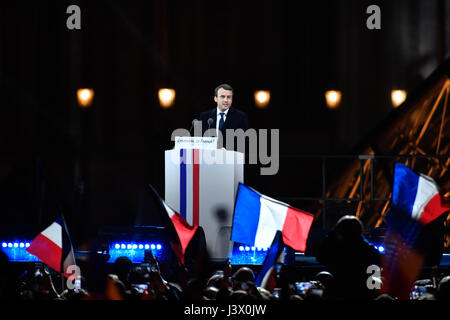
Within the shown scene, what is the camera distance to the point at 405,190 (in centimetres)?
725

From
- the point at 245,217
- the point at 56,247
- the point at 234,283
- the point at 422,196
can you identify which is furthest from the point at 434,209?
the point at 56,247

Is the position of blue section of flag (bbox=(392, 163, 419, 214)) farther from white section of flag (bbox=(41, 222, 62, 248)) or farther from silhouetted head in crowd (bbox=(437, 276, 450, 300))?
white section of flag (bbox=(41, 222, 62, 248))

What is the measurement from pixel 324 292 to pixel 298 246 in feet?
5.63

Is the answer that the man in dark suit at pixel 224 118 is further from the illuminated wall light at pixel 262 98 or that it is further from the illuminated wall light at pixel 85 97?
the illuminated wall light at pixel 85 97

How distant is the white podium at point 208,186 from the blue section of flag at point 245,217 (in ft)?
4.27

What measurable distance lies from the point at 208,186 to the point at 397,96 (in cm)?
1137

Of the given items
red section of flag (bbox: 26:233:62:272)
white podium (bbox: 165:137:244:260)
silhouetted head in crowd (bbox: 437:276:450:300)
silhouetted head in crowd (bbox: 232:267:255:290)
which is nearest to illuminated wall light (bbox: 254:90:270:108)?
white podium (bbox: 165:137:244:260)

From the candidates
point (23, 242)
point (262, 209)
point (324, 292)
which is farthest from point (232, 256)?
point (324, 292)

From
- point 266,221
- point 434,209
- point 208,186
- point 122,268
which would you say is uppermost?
point 434,209

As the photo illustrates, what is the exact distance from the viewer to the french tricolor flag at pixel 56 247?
309 inches

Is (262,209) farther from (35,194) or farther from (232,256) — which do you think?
(35,194)

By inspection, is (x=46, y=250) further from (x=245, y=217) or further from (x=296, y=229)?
(x=296, y=229)

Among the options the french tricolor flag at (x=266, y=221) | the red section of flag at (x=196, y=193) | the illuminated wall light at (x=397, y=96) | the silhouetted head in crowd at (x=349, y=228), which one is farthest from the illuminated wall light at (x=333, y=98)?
the silhouetted head in crowd at (x=349, y=228)

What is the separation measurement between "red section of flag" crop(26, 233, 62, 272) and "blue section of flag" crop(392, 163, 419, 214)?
2974mm
